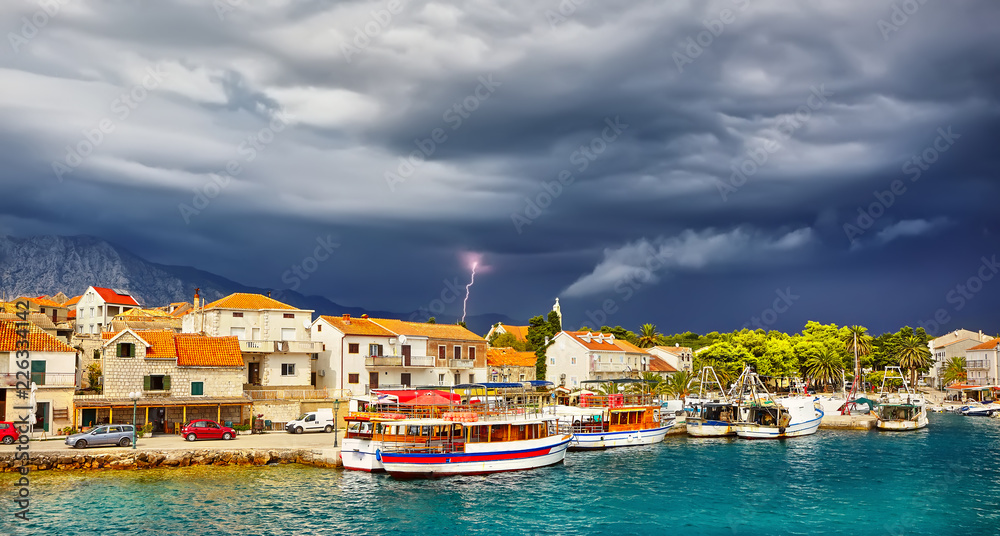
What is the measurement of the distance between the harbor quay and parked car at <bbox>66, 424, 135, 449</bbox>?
2.01 feet

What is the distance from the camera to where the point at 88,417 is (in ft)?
168

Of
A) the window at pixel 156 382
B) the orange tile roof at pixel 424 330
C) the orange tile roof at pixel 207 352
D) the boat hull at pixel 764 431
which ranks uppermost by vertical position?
the orange tile roof at pixel 424 330

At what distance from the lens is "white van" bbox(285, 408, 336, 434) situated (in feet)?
188

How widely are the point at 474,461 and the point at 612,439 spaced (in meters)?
20.3

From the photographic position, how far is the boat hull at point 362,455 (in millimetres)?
44562

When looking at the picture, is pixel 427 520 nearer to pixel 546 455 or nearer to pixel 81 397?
pixel 546 455

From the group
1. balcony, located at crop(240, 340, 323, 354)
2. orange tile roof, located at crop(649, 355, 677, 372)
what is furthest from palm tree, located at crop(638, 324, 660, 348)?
balcony, located at crop(240, 340, 323, 354)

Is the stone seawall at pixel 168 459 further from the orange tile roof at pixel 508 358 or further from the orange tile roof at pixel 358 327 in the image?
the orange tile roof at pixel 508 358

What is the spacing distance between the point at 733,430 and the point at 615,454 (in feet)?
59.8

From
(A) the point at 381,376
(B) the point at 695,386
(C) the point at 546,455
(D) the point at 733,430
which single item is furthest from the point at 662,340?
(C) the point at 546,455

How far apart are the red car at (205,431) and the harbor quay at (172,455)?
2.32 ft

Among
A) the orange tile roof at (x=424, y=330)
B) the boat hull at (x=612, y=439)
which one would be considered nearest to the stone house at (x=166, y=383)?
the orange tile roof at (x=424, y=330)

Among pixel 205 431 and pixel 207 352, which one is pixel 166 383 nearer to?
pixel 207 352

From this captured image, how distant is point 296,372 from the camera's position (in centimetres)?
6694
